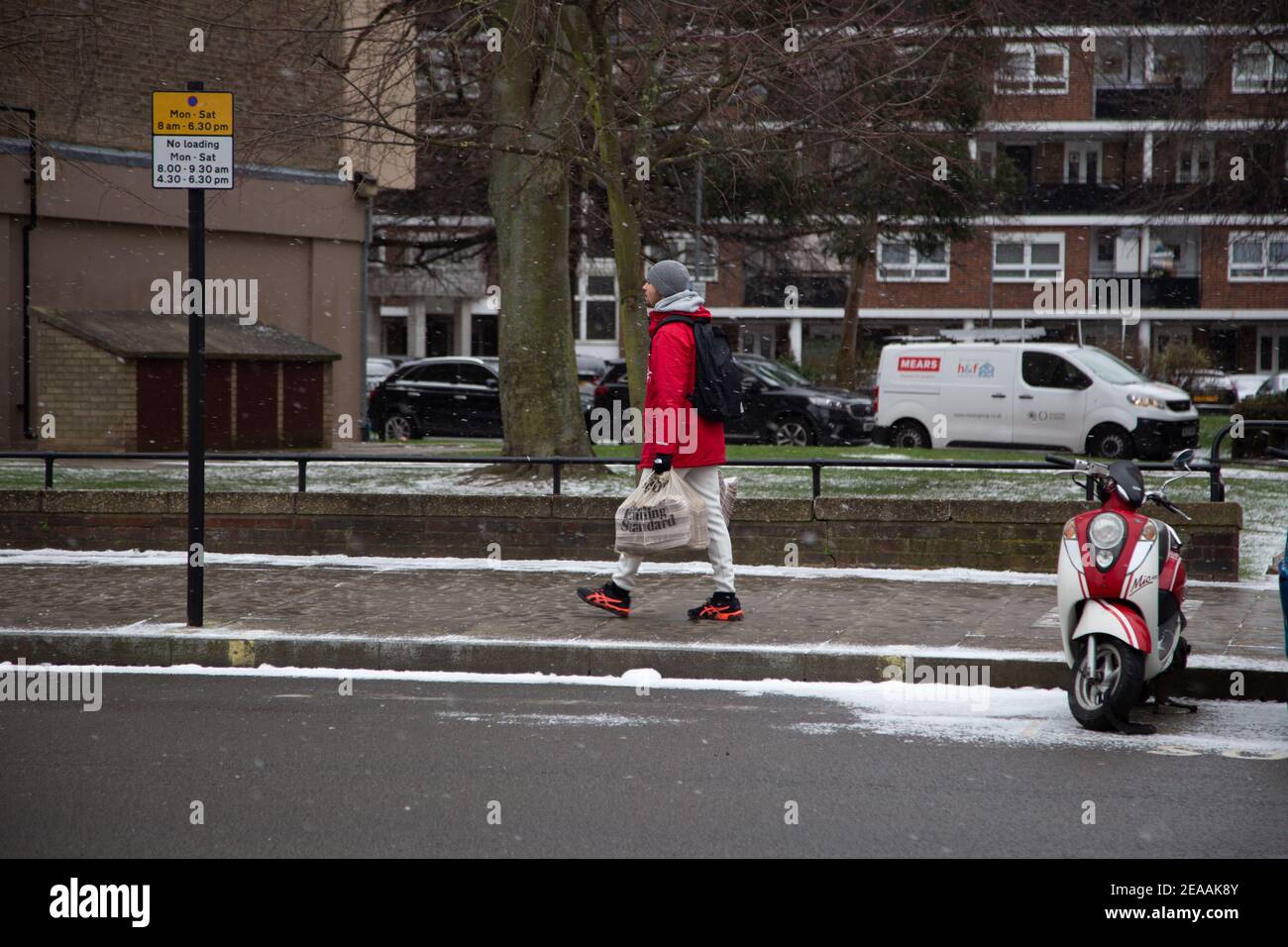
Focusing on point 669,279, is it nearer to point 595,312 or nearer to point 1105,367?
point 1105,367

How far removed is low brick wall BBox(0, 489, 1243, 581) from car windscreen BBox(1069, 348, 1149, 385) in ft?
38.3

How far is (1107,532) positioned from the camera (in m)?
6.81

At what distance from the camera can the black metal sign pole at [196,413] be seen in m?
8.44

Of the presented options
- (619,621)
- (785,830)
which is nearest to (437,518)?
(619,621)

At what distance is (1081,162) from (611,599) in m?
48.2

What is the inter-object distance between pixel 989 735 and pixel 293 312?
18322mm

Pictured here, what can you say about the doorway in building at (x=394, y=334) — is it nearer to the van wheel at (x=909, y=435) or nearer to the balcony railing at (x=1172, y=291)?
the balcony railing at (x=1172, y=291)

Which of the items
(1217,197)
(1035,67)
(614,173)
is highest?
(1035,67)

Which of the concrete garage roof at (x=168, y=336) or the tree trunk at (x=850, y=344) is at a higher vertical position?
the tree trunk at (x=850, y=344)

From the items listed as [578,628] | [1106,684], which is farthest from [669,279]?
[1106,684]

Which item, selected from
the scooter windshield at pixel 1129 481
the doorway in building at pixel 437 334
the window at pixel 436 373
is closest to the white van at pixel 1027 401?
the window at pixel 436 373

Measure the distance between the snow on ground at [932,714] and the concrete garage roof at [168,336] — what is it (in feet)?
38.1

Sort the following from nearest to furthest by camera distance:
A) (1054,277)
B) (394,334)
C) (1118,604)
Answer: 1. (1118,604)
2. (1054,277)
3. (394,334)
